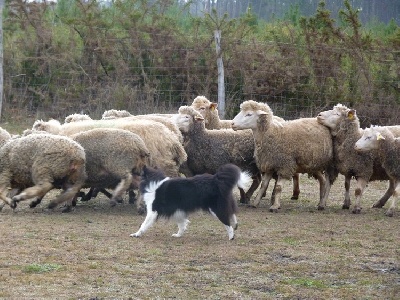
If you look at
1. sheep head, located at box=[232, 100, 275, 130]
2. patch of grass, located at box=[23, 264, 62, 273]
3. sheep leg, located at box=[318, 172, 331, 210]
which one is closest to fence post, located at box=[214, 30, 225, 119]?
sheep head, located at box=[232, 100, 275, 130]

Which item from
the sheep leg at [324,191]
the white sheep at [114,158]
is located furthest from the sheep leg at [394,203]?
the white sheep at [114,158]

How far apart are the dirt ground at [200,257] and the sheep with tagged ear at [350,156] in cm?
48

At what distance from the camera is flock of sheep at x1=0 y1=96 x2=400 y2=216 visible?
10133mm

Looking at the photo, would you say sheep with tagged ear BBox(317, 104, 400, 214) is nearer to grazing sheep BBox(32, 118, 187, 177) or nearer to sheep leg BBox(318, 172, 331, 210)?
sheep leg BBox(318, 172, 331, 210)

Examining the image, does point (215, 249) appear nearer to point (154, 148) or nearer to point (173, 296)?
point (173, 296)

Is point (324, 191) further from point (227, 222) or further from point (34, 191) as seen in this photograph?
point (34, 191)

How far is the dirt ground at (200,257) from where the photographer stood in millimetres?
6383

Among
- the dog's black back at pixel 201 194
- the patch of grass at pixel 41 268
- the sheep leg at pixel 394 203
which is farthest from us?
the sheep leg at pixel 394 203

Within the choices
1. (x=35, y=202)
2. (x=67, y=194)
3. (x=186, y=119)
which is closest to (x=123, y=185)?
(x=67, y=194)

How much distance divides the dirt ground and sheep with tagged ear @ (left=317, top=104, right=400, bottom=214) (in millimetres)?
479

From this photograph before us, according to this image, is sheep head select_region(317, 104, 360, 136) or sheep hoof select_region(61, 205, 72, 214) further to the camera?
sheep head select_region(317, 104, 360, 136)

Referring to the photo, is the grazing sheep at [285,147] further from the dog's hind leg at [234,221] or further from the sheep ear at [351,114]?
the dog's hind leg at [234,221]

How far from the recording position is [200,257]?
7656 millimetres

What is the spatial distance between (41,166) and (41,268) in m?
3.24
